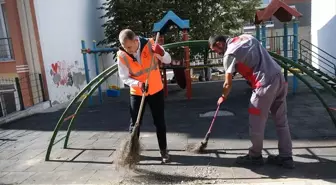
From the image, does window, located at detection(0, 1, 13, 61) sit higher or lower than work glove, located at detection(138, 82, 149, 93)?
higher

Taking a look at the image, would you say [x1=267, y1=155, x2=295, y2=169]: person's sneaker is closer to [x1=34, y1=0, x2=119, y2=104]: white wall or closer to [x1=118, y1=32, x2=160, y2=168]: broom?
[x1=118, y1=32, x2=160, y2=168]: broom

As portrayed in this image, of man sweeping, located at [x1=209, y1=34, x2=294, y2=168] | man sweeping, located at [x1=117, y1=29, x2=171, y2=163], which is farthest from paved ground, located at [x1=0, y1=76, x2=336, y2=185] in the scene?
man sweeping, located at [x1=117, y1=29, x2=171, y2=163]

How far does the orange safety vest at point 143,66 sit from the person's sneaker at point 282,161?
1658 millimetres

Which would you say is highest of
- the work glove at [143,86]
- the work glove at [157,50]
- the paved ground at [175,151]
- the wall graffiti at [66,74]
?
the work glove at [157,50]

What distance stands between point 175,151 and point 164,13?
8512 mm

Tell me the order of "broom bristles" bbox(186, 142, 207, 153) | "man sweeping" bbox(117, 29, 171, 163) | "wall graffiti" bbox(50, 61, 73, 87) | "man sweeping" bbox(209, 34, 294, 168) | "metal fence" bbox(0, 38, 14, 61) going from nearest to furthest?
"man sweeping" bbox(209, 34, 294, 168)
"man sweeping" bbox(117, 29, 171, 163)
"broom bristles" bbox(186, 142, 207, 153)
"metal fence" bbox(0, 38, 14, 61)
"wall graffiti" bbox(50, 61, 73, 87)

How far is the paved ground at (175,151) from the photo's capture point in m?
3.49

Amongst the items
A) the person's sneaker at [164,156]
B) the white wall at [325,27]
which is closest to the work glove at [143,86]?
the person's sneaker at [164,156]

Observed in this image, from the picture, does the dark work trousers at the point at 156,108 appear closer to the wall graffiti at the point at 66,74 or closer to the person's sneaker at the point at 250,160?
the person's sneaker at the point at 250,160

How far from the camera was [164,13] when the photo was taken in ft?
39.0

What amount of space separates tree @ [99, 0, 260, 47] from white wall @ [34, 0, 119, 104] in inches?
38.1

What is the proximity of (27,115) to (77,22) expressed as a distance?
15.8 feet

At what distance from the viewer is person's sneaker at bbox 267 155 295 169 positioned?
351 centimetres

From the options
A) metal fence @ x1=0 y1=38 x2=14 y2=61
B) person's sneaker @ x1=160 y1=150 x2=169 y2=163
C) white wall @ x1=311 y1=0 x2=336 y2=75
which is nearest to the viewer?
person's sneaker @ x1=160 y1=150 x2=169 y2=163
